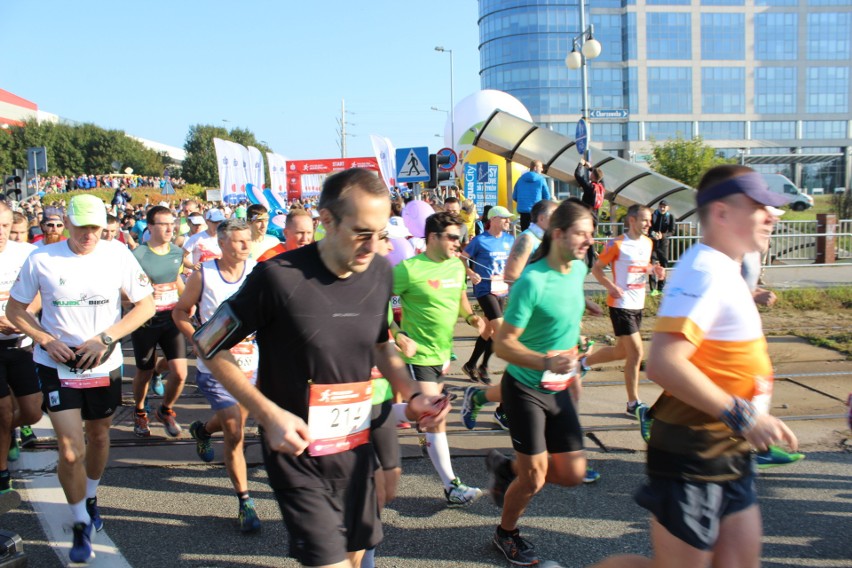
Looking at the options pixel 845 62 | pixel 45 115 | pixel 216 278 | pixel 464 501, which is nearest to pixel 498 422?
pixel 464 501

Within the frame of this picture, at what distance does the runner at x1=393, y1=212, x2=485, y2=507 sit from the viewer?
4652 mm

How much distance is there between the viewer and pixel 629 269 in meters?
6.45

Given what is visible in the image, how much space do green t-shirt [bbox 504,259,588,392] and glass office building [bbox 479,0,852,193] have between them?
67.2 m

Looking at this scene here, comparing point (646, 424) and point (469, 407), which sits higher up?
point (646, 424)

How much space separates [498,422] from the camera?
6277 millimetres

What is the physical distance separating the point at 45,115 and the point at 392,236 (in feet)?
320

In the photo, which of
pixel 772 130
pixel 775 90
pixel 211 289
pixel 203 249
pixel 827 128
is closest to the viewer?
pixel 211 289

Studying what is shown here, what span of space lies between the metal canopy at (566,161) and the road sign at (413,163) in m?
1.85

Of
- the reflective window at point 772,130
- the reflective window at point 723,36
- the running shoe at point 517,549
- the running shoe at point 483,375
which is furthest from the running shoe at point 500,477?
the reflective window at point 772,130

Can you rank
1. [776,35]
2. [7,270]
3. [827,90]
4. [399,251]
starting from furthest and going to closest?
[827,90]
[776,35]
[399,251]
[7,270]

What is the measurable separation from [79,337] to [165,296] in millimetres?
2888

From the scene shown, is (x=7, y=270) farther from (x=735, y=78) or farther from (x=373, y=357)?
(x=735, y=78)

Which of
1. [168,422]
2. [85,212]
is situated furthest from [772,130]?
[85,212]

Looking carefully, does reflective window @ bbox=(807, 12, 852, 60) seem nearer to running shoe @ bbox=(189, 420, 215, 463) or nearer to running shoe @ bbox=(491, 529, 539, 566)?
running shoe @ bbox=(189, 420, 215, 463)
